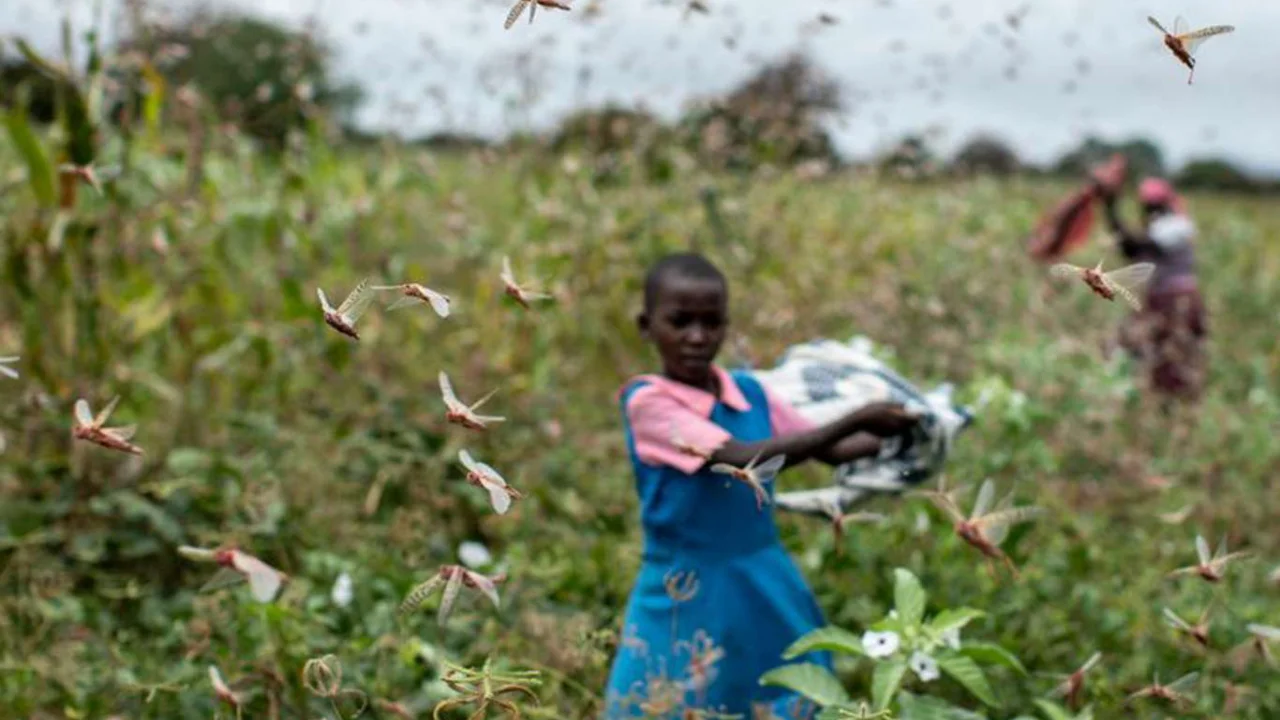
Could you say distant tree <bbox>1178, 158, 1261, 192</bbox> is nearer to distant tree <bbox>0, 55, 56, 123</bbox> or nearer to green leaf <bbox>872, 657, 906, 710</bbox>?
distant tree <bbox>0, 55, 56, 123</bbox>

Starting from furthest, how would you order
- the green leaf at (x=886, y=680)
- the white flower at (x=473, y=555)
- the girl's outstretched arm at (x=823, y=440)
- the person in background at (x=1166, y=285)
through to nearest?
the person in background at (x=1166, y=285) → the white flower at (x=473, y=555) → the girl's outstretched arm at (x=823, y=440) → the green leaf at (x=886, y=680)

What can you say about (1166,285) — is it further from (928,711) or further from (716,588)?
(928,711)

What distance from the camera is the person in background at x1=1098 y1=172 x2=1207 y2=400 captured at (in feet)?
17.6

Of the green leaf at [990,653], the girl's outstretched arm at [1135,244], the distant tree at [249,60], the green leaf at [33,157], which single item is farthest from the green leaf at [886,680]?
the girl's outstretched arm at [1135,244]

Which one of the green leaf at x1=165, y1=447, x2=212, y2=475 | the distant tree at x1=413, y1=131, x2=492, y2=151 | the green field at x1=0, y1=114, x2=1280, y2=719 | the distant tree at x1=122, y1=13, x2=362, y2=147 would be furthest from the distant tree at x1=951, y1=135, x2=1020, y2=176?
the green leaf at x1=165, y1=447, x2=212, y2=475

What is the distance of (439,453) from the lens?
346 centimetres

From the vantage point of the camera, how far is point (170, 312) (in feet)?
11.6

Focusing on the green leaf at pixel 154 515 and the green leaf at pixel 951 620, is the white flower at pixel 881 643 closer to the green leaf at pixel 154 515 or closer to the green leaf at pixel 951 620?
the green leaf at pixel 951 620

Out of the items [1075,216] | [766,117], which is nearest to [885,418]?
[766,117]

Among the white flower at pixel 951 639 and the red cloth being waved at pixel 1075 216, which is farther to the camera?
the red cloth being waved at pixel 1075 216

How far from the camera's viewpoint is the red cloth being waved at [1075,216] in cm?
553

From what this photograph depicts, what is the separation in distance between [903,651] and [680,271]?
2.12 feet

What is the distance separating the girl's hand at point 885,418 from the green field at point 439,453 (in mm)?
487

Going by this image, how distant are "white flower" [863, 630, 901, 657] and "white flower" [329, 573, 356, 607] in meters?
0.98
